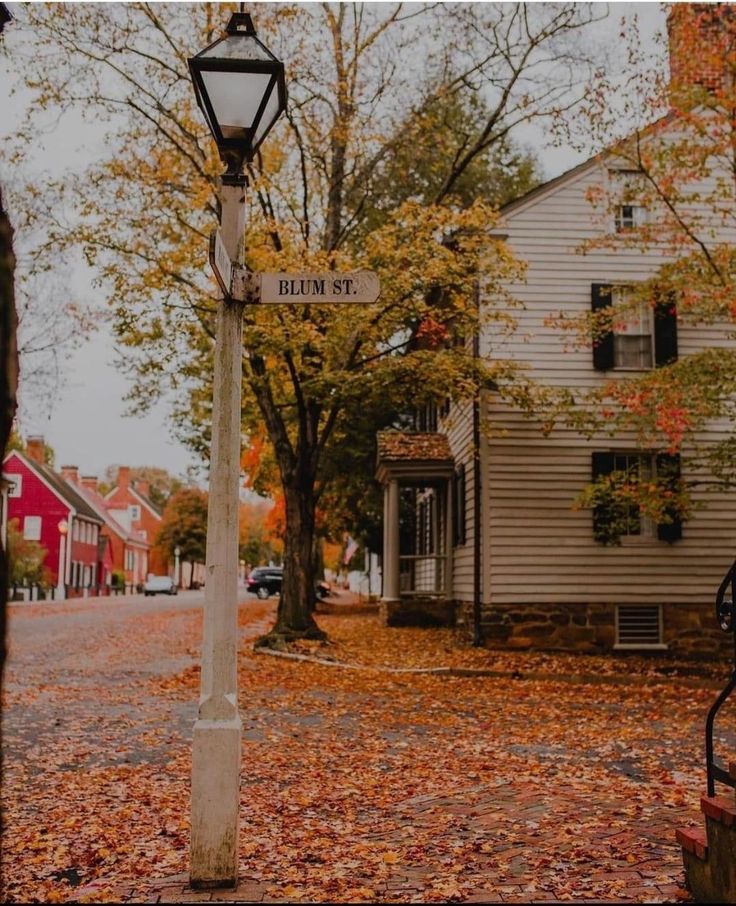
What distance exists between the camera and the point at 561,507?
18453 millimetres

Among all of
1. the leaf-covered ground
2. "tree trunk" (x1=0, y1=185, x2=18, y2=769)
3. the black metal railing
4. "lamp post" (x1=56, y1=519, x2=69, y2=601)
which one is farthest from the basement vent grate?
"lamp post" (x1=56, y1=519, x2=69, y2=601)

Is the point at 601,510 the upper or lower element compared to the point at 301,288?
lower

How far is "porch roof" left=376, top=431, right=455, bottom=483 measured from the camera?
2323cm

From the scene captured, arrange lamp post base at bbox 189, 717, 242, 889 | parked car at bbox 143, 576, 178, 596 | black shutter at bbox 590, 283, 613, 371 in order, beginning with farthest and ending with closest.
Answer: parked car at bbox 143, 576, 178, 596, black shutter at bbox 590, 283, 613, 371, lamp post base at bbox 189, 717, 242, 889

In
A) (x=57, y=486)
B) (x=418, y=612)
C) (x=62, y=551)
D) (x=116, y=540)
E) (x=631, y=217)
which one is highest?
(x=631, y=217)

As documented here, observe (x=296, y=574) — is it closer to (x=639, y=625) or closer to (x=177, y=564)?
(x=639, y=625)

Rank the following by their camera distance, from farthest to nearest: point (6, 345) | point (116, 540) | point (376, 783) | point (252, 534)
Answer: point (252, 534)
point (116, 540)
point (376, 783)
point (6, 345)

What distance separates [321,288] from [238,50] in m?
1.29

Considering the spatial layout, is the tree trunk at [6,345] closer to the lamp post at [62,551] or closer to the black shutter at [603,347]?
the black shutter at [603,347]

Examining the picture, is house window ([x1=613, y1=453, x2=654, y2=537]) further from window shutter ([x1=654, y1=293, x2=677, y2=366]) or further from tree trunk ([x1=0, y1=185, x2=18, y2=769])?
tree trunk ([x1=0, y1=185, x2=18, y2=769])

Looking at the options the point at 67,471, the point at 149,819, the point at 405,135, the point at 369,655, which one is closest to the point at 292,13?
the point at 405,135

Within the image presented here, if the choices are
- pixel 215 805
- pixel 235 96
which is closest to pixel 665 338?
pixel 235 96

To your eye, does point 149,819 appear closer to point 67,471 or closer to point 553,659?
point 553,659

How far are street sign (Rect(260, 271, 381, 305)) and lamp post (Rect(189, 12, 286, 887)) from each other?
202mm
